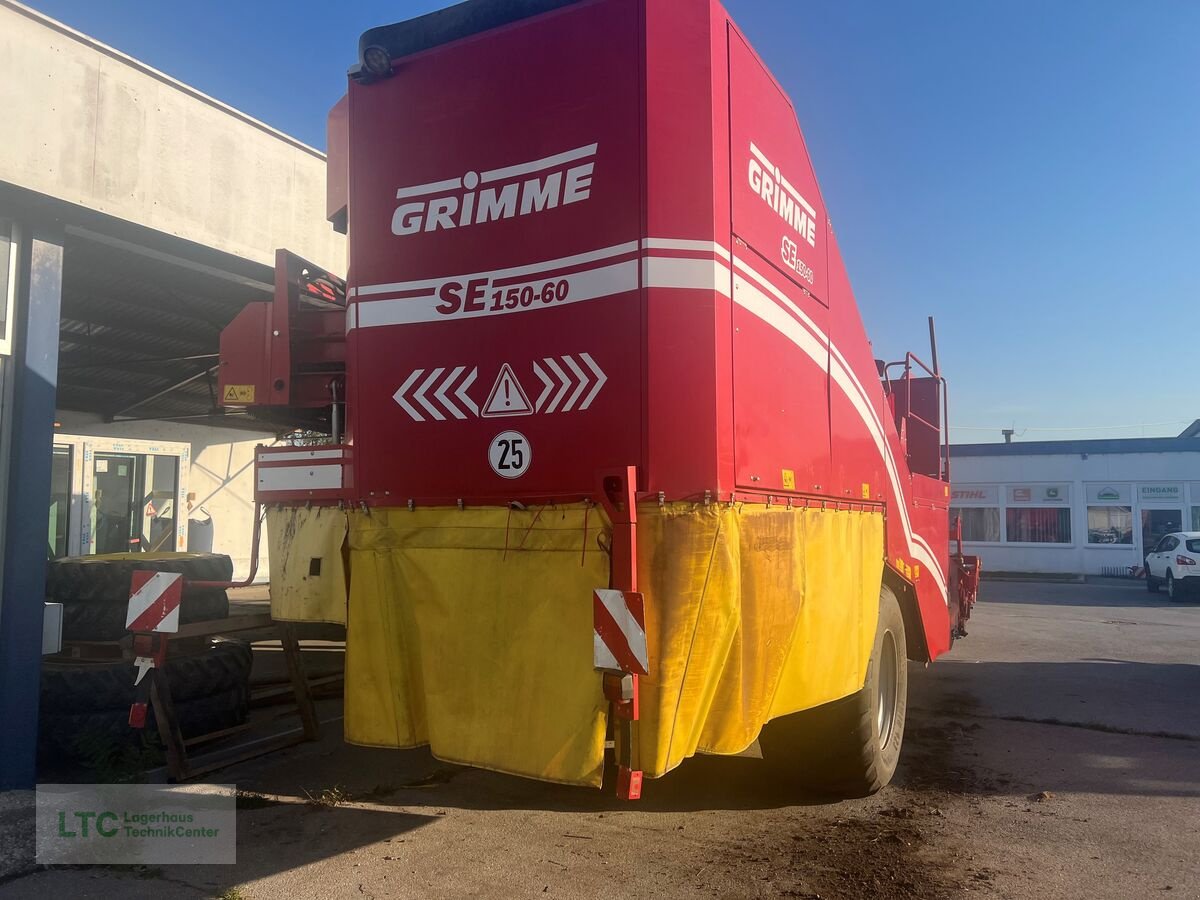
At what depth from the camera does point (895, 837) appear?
4.52 metres

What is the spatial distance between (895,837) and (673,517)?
2467mm

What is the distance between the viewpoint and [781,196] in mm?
4211

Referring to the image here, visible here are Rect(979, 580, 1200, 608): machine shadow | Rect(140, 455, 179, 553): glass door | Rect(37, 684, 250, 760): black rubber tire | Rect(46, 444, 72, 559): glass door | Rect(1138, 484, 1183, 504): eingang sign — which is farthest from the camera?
Rect(1138, 484, 1183, 504): eingang sign

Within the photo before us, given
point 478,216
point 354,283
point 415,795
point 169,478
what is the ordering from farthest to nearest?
point 169,478
point 415,795
point 354,283
point 478,216

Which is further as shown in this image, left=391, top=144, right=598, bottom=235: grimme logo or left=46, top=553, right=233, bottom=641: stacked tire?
left=46, top=553, right=233, bottom=641: stacked tire

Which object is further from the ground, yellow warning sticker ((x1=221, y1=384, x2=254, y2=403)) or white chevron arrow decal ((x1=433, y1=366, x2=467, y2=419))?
yellow warning sticker ((x1=221, y1=384, x2=254, y2=403))

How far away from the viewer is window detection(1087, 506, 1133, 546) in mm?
28406

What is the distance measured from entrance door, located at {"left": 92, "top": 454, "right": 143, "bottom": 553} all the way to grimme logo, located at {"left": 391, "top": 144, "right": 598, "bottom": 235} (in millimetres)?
13314

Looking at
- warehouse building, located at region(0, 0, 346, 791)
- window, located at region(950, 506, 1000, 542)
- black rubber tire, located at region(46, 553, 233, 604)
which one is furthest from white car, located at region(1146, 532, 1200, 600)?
black rubber tire, located at region(46, 553, 233, 604)

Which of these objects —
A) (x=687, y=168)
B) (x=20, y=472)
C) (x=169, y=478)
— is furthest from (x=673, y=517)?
(x=169, y=478)

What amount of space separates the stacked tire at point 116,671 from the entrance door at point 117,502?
370 inches

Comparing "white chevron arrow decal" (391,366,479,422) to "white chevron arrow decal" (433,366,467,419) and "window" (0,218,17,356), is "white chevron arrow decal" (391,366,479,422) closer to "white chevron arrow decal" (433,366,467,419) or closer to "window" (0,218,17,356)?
"white chevron arrow decal" (433,366,467,419)

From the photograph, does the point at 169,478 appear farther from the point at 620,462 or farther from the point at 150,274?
the point at 620,462
